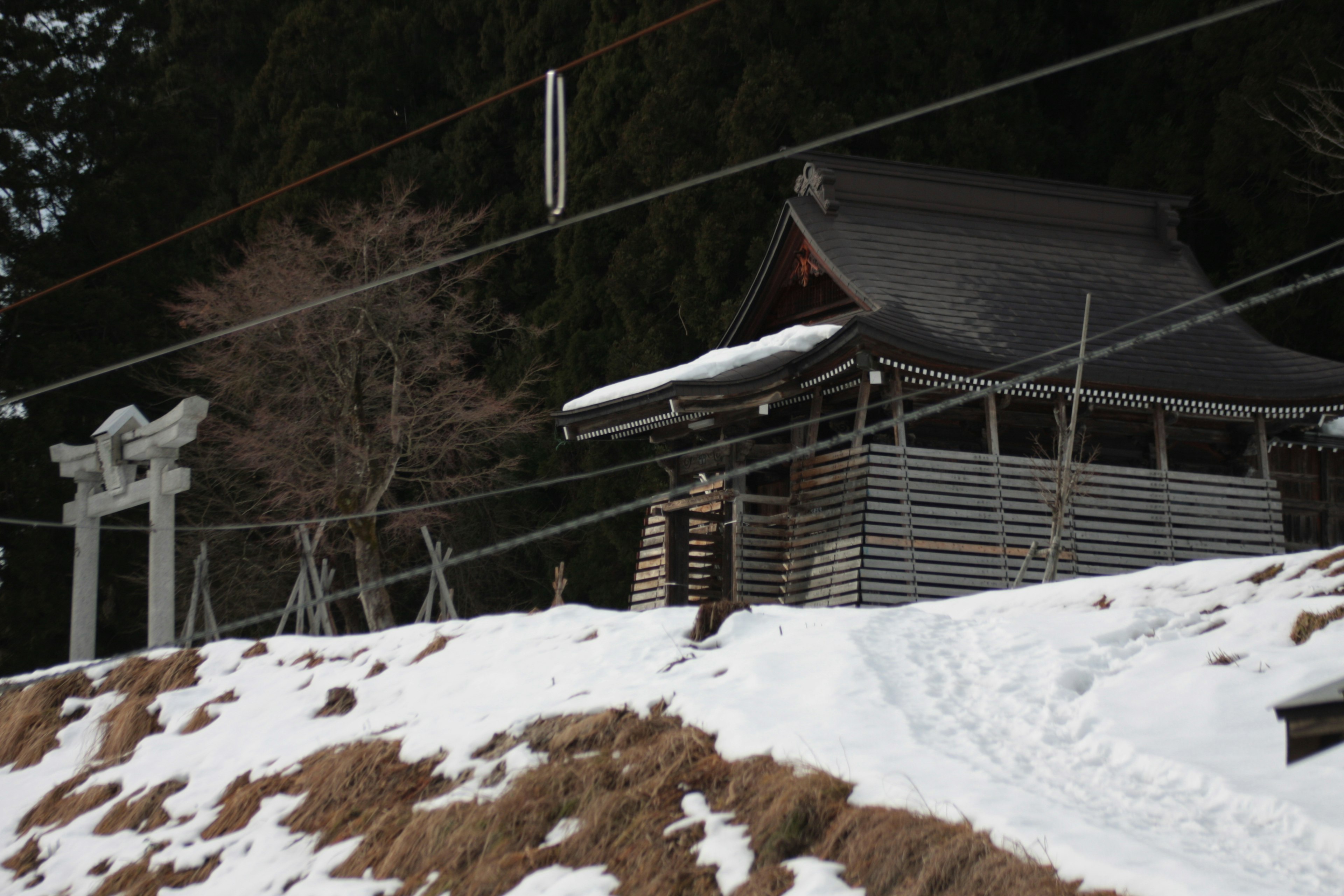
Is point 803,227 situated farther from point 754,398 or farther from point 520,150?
point 520,150

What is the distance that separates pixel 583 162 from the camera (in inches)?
1124

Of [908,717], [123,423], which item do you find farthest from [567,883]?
[123,423]

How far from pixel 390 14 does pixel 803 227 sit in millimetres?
17995

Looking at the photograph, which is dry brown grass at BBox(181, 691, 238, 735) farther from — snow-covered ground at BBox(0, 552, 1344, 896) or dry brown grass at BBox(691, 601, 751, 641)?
dry brown grass at BBox(691, 601, 751, 641)

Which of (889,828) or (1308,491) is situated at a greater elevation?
(889,828)

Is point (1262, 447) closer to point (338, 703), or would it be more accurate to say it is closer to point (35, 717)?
point (338, 703)

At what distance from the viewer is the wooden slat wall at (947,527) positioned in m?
16.6

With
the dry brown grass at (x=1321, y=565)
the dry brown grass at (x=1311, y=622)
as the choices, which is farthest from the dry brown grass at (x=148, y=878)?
the dry brown grass at (x=1321, y=565)

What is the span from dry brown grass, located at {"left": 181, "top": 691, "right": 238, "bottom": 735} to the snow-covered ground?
8cm

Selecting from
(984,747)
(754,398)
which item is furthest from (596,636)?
(754,398)

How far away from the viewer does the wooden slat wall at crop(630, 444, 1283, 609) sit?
1656 cm

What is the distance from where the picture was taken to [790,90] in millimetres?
25156

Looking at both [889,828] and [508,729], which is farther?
A: [508,729]

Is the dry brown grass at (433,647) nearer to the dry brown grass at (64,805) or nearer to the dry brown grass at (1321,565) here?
the dry brown grass at (64,805)
